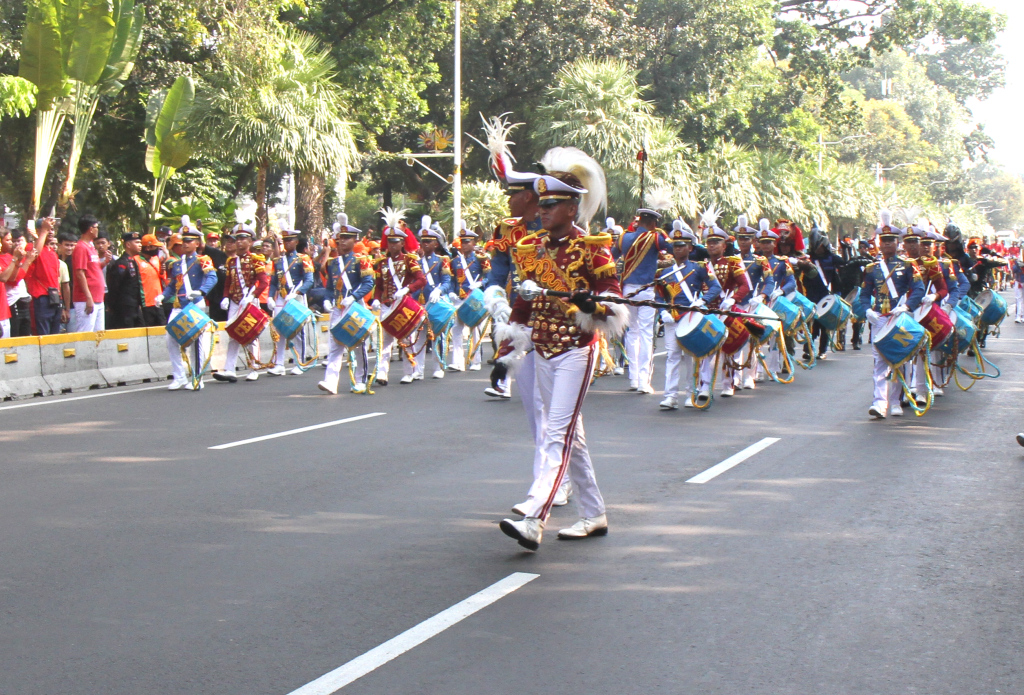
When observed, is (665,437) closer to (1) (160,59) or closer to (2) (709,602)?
(2) (709,602)

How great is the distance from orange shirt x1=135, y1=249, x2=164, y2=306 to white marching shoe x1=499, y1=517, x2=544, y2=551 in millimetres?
11992

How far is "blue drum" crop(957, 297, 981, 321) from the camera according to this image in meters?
16.3

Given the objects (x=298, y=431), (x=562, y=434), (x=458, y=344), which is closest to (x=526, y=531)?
(x=562, y=434)

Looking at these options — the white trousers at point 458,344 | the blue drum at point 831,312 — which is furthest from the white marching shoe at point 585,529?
the blue drum at point 831,312

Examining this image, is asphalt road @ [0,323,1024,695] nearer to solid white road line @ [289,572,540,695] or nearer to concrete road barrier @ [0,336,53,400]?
solid white road line @ [289,572,540,695]

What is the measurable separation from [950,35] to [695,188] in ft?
78.7

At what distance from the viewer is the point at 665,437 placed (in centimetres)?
1084

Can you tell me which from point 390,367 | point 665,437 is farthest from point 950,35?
point 665,437

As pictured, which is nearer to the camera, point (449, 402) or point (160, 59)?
point (449, 402)

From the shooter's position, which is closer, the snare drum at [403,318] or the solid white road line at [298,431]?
the solid white road line at [298,431]

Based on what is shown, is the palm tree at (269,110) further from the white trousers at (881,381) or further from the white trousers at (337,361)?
the white trousers at (881,381)

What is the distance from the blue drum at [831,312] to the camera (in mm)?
18000

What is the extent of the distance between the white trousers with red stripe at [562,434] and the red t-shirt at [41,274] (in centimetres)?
1038

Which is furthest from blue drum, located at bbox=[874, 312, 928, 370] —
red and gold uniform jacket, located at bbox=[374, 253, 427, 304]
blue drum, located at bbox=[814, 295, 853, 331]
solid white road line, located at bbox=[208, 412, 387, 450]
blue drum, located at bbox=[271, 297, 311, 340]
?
blue drum, located at bbox=[271, 297, 311, 340]
